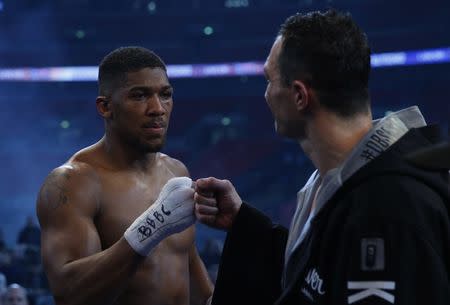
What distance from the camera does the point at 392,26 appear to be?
2055cm

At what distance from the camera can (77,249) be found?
291 cm

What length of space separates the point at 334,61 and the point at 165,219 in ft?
3.69

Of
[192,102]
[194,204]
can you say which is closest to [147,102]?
[194,204]

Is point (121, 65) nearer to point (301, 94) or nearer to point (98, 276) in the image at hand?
point (98, 276)

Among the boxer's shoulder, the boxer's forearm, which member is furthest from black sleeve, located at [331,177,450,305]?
the boxer's shoulder

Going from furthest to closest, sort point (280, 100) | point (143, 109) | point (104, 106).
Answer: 1. point (104, 106)
2. point (143, 109)
3. point (280, 100)

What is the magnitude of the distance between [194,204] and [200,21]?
18.7m

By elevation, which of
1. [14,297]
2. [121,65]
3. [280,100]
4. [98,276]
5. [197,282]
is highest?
[121,65]

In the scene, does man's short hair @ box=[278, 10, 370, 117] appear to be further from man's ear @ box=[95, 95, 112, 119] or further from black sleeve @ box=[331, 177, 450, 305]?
man's ear @ box=[95, 95, 112, 119]

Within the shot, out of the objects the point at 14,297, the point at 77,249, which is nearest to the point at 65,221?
the point at 77,249

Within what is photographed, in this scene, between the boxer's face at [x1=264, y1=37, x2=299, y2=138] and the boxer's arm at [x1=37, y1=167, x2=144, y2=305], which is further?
the boxer's arm at [x1=37, y1=167, x2=144, y2=305]

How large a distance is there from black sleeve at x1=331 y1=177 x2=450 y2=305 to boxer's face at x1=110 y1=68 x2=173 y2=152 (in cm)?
162

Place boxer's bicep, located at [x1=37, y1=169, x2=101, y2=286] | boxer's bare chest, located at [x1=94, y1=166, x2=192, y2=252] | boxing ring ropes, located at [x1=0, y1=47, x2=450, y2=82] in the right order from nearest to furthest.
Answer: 1. boxer's bicep, located at [x1=37, y1=169, x2=101, y2=286]
2. boxer's bare chest, located at [x1=94, y1=166, x2=192, y2=252]
3. boxing ring ropes, located at [x1=0, y1=47, x2=450, y2=82]

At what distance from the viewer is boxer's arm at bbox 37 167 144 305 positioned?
2.79m
